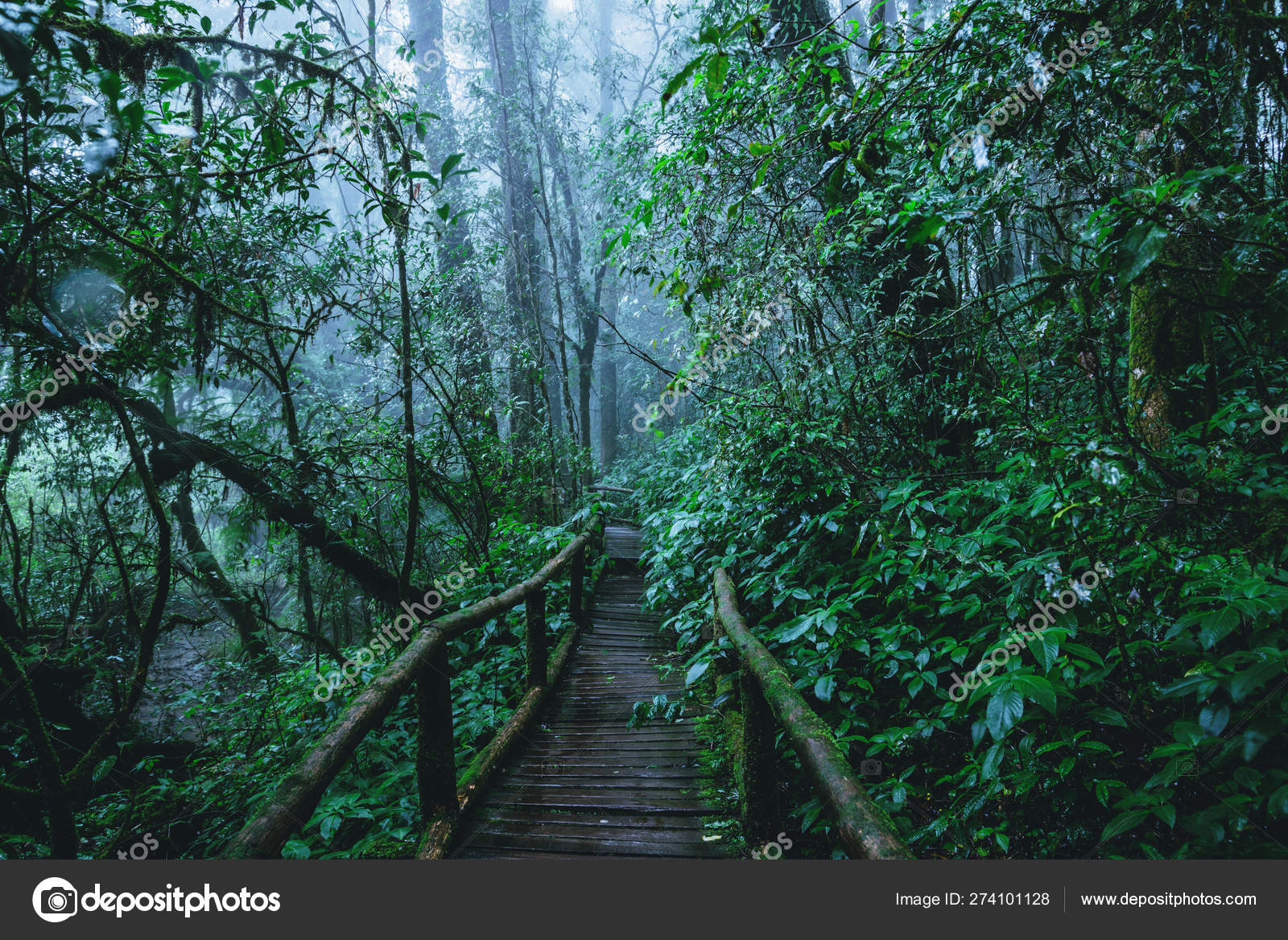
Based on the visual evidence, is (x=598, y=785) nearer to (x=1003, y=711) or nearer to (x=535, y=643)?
(x=535, y=643)

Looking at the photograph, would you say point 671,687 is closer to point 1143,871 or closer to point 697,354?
point 697,354

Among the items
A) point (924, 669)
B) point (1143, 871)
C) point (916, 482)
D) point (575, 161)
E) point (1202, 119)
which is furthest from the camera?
point (575, 161)

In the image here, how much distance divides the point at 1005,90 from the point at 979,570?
8.35 feet

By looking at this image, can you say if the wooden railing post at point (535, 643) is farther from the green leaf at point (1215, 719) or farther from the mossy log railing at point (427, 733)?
the green leaf at point (1215, 719)

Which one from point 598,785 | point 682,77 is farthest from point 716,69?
point 598,785

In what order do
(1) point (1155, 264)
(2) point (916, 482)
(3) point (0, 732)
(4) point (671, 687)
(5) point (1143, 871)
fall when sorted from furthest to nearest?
(4) point (671, 687)
(3) point (0, 732)
(2) point (916, 482)
(1) point (1155, 264)
(5) point (1143, 871)

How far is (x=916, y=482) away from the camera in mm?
4055

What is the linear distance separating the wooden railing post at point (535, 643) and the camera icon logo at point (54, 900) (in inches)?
128

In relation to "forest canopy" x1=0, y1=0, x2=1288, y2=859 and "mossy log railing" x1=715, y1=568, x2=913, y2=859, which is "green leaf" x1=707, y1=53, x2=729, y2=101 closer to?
"forest canopy" x1=0, y1=0, x2=1288, y2=859

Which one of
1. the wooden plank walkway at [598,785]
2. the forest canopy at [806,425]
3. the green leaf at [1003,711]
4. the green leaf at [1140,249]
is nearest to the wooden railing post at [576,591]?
the forest canopy at [806,425]

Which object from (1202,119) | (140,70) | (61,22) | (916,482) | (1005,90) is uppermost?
(140,70)

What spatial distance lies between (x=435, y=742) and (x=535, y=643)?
2060 millimetres

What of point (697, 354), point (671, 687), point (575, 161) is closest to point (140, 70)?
point (697, 354)

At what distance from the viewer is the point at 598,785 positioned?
357cm
